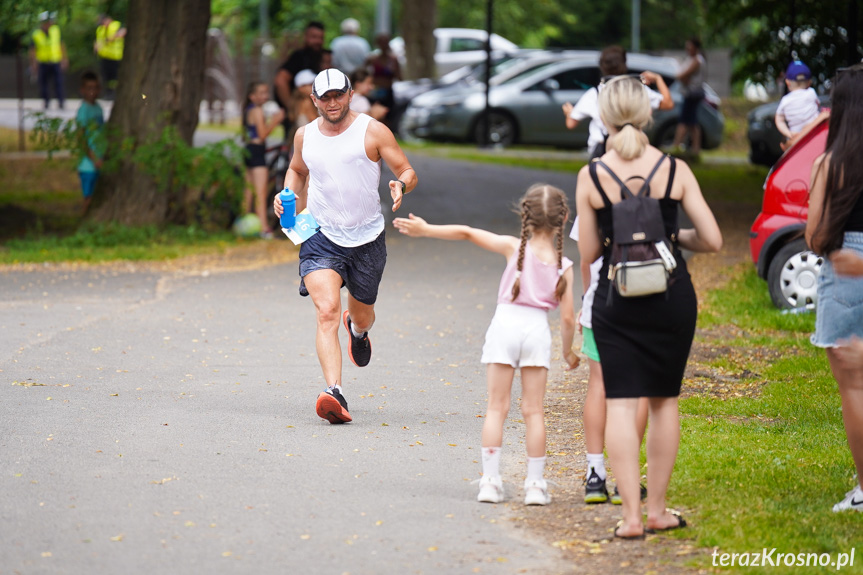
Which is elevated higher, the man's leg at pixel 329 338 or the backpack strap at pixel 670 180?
the backpack strap at pixel 670 180

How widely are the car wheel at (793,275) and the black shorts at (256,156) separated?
259 inches

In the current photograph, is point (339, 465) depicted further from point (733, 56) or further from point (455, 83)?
point (455, 83)

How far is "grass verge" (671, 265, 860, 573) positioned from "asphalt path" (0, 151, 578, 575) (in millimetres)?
804

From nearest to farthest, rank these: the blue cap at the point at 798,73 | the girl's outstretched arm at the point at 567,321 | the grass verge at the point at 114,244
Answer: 1. the girl's outstretched arm at the point at 567,321
2. the blue cap at the point at 798,73
3. the grass verge at the point at 114,244

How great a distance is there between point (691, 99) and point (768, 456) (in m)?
18.4

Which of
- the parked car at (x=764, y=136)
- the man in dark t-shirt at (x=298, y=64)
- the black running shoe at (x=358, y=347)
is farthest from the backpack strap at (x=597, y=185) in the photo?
the parked car at (x=764, y=136)

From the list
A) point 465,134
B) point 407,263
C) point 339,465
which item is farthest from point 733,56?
point 339,465

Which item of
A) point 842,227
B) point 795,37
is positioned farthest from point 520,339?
point 795,37

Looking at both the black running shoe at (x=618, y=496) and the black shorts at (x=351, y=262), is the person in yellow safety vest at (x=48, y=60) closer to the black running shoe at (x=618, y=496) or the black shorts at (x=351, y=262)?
the black shorts at (x=351, y=262)

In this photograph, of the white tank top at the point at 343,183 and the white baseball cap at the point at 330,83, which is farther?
the white tank top at the point at 343,183

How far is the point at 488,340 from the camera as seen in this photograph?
17.3ft

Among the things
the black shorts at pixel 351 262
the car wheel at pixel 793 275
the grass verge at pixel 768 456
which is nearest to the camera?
the grass verge at pixel 768 456

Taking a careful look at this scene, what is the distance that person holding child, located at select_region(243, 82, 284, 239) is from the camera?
1409 centimetres

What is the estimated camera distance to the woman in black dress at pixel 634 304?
15.4 feet
